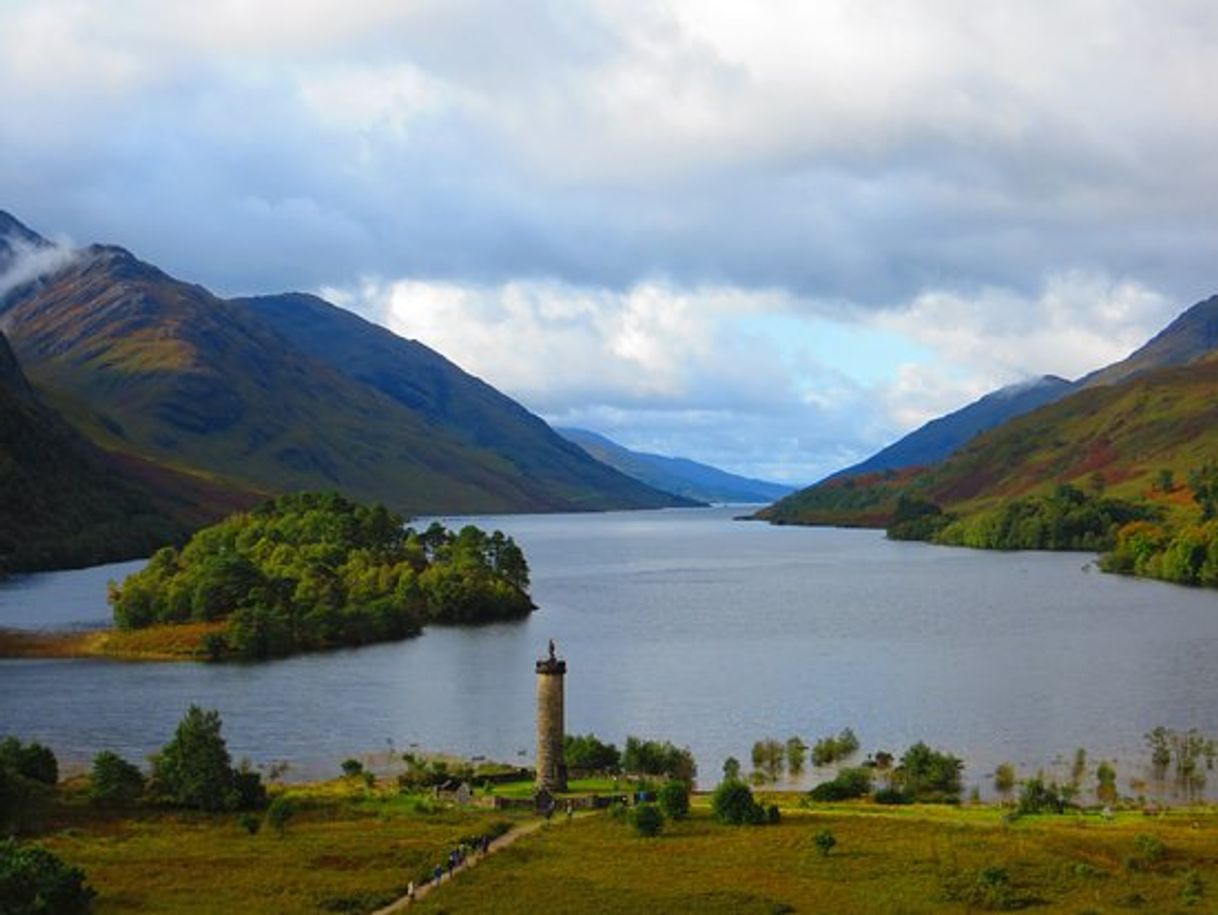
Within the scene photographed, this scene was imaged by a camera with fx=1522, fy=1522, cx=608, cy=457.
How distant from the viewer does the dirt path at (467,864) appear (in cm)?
6549

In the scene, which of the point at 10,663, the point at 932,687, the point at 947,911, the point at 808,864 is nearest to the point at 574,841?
the point at 808,864

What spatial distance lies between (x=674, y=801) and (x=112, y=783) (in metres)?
34.9

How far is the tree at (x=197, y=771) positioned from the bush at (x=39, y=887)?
89.6 feet

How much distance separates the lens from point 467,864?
73.1 m

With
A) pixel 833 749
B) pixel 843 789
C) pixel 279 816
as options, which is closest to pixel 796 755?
pixel 833 749

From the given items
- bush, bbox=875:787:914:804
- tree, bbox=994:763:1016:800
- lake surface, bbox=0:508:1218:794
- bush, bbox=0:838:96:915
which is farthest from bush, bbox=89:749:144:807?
tree, bbox=994:763:1016:800

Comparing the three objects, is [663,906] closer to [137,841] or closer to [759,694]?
[137,841]

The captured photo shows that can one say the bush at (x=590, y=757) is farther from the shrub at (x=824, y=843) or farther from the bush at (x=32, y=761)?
the bush at (x=32, y=761)

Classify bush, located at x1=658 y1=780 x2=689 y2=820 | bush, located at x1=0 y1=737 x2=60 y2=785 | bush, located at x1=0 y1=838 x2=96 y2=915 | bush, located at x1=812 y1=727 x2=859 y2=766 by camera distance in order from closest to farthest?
bush, located at x1=0 y1=838 x2=96 y2=915 < bush, located at x1=658 y1=780 x2=689 y2=820 < bush, located at x1=0 y1=737 x2=60 y2=785 < bush, located at x1=812 y1=727 x2=859 y2=766

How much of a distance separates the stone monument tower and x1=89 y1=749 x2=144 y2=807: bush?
2498cm

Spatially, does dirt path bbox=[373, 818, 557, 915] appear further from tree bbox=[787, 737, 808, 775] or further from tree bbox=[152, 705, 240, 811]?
tree bbox=[787, 737, 808, 775]

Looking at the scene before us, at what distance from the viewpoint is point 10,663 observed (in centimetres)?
16938

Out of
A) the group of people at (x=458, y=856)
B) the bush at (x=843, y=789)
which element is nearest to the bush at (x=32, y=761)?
the group of people at (x=458, y=856)

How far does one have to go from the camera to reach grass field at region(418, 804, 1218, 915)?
2559 inches
